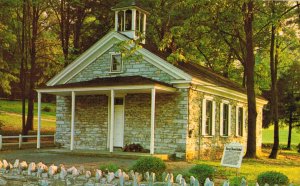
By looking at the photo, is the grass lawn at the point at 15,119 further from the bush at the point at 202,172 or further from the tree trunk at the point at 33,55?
the bush at the point at 202,172

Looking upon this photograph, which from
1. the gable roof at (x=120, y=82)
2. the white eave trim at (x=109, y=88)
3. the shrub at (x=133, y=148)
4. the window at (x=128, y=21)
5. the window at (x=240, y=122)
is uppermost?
the window at (x=128, y=21)

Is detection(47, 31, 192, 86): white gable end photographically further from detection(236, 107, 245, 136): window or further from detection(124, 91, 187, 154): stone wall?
detection(236, 107, 245, 136): window

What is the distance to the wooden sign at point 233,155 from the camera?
11883 mm

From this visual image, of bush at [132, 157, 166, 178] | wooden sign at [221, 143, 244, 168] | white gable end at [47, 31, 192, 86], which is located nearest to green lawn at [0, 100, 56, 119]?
white gable end at [47, 31, 192, 86]

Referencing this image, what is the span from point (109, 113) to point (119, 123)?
2.46ft

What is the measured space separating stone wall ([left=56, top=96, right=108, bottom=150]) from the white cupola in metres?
3.59

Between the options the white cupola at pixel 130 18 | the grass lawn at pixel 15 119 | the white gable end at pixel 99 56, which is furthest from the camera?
the grass lawn at pixel 15 119

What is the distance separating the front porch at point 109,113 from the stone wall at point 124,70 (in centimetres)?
70

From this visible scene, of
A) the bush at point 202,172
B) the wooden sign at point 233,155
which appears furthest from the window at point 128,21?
the bush at point 202,172

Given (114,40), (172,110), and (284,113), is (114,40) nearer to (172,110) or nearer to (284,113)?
(172,110)

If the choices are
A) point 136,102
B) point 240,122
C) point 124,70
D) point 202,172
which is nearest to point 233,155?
point 202,172

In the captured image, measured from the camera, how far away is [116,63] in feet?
70.4

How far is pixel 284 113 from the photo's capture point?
42.1 m

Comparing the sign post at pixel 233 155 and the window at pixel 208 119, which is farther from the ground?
the window at pixel 208 119
